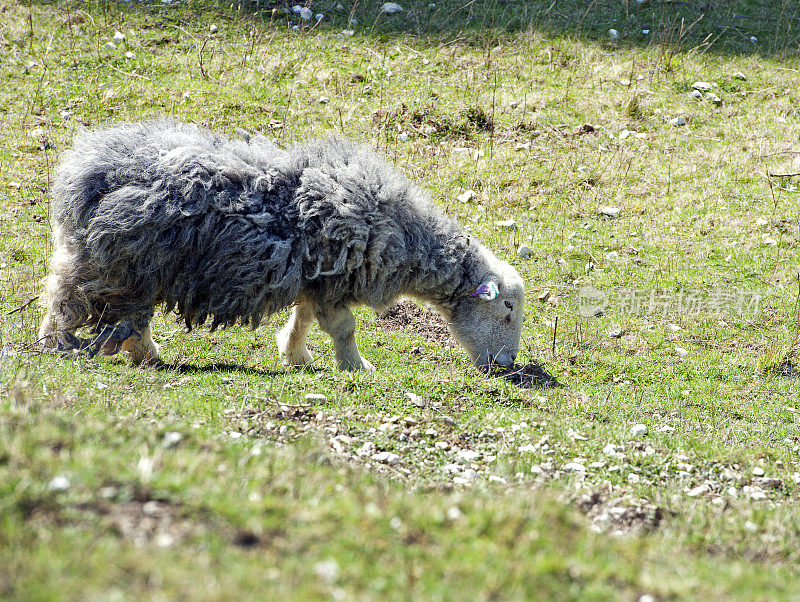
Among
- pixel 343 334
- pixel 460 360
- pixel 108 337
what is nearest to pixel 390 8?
pixel 460 360

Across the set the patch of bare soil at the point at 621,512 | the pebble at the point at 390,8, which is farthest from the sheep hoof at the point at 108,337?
→ the pebble at the point at 390,8

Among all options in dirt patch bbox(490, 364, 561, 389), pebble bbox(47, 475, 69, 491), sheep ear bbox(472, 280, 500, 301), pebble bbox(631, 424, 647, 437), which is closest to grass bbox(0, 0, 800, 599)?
pebble bbox(47, 475, 69, 491)

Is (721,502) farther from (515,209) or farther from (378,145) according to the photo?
(378,145)

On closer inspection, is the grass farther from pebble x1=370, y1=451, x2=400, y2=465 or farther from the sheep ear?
the sheep ear

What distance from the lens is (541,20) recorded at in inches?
583

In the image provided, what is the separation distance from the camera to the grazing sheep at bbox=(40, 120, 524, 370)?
6461 millimetres

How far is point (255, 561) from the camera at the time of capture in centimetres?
292

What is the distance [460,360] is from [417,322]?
1025 mm

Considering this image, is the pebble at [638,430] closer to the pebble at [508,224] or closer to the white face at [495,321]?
the white face at [495,321]

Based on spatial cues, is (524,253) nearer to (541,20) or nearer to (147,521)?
(541,20)

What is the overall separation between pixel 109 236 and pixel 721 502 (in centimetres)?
483

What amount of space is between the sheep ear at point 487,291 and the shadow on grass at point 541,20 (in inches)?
311

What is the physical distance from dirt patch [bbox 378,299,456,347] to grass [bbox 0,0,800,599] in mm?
237

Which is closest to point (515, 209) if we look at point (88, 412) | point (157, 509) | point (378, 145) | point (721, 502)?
point (378, 145)
